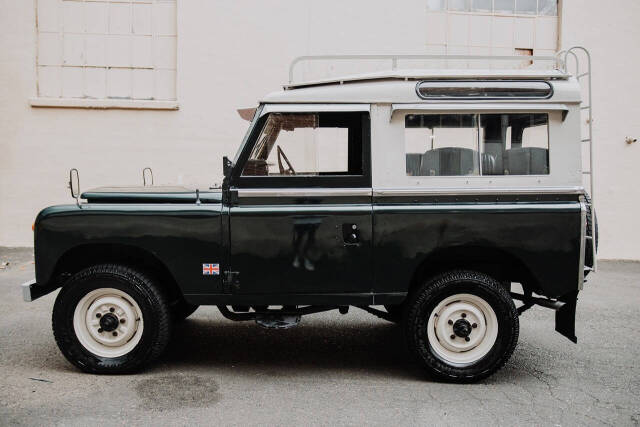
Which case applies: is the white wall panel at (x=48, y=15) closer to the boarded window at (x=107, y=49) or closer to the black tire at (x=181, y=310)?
the boarded window at (x=107, y=49)

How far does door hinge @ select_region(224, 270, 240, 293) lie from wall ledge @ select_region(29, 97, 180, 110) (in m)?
6.45

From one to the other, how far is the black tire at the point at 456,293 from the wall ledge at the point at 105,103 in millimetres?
7093

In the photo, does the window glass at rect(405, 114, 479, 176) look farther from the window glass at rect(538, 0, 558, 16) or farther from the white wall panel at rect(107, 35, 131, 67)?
the window glass at rect(538, 0, 558, 16)

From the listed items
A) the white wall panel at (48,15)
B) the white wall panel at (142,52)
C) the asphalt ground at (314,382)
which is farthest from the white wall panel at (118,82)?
the asphalt ground at (314,382)

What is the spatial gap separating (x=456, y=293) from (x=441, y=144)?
3.79ft

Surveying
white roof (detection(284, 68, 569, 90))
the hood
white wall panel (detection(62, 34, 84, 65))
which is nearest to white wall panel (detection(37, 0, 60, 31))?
white wall panel (detection(62, 34, 84, 65))

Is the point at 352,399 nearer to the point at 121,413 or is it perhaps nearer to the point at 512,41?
the point at 121,413

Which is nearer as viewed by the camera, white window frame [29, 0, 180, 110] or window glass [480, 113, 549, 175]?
window glass [480, 113, 549, 175]

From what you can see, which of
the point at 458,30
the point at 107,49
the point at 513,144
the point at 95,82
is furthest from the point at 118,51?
the point at 513,144

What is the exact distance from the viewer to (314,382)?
4578 millimetres

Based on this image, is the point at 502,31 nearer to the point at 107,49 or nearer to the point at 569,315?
the point at 107,49

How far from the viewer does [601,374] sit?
483cm

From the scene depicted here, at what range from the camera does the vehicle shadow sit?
4.95 meters

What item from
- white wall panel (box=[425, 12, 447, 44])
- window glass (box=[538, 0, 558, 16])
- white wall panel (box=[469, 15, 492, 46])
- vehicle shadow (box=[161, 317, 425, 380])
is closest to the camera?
vehicle shadow (box=[161, 317, 425, 380])
